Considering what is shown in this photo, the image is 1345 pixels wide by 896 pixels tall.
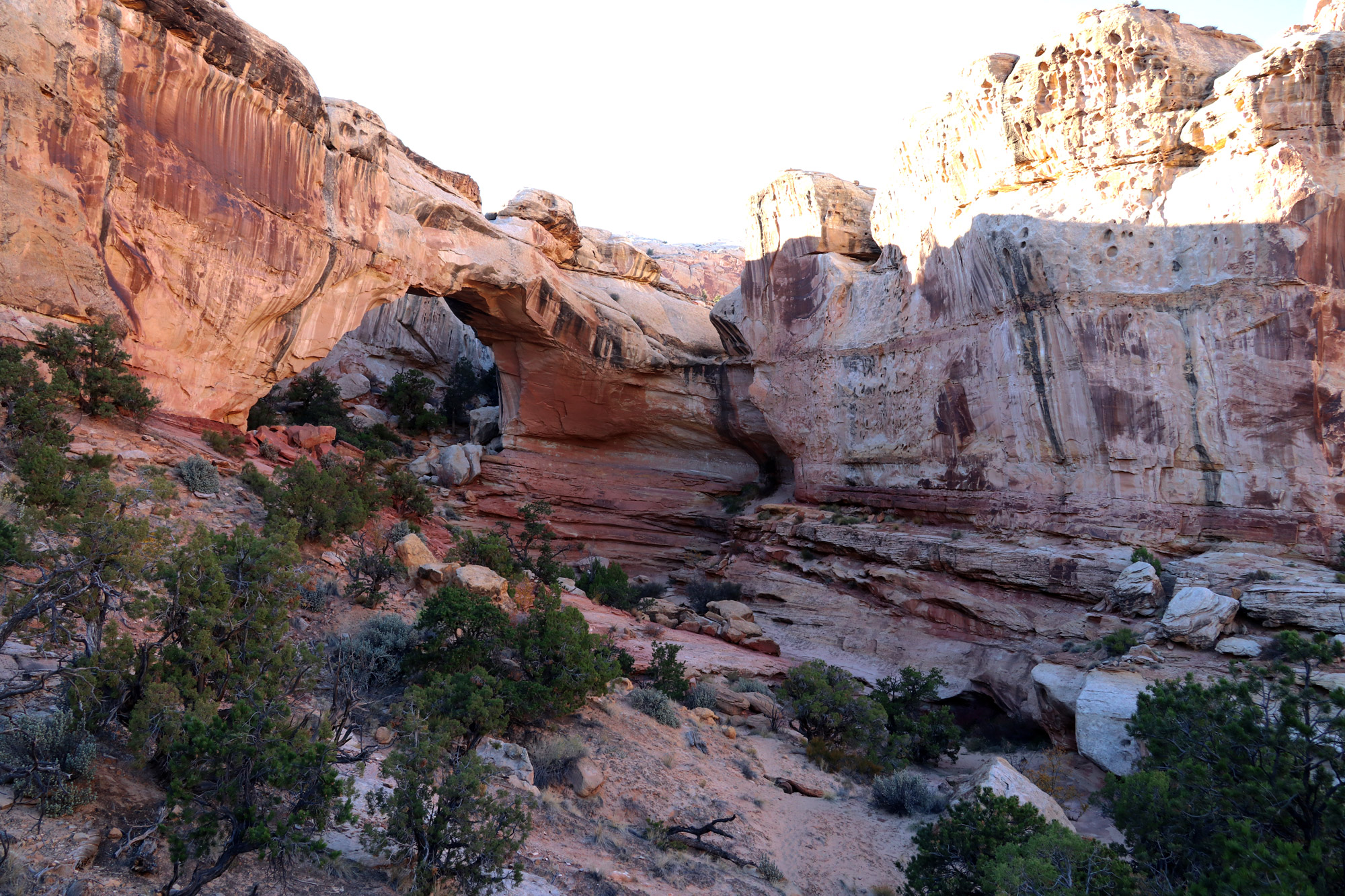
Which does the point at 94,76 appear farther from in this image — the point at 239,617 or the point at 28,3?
the point at 239,617

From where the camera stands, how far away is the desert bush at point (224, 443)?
15672mm

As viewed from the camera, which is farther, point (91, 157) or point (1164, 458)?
point (1164, 458)

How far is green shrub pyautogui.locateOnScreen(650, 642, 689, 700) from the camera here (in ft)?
41.1

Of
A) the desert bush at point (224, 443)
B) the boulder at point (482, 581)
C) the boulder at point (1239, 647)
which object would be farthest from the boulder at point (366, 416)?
the boulder at point (1239, 647)

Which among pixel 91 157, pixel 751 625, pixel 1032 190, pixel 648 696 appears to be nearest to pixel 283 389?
pixel 91 157

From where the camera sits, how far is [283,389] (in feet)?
91.6

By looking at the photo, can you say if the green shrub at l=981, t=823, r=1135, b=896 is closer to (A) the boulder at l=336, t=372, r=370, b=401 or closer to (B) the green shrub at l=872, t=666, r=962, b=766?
(B) the green shrub at l=872, t=666, r=962, b=766

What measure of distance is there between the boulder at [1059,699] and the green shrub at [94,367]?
1729 centimetres

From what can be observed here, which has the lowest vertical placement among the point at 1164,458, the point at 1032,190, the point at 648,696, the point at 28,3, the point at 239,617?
the point at 648,696

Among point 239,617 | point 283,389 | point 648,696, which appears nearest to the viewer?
point 239,617

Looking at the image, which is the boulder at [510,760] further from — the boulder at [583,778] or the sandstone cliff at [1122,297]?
the sandstone cliff at [1122,297]

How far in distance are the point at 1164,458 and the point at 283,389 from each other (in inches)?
1086

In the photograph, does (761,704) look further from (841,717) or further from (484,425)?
(484,425)

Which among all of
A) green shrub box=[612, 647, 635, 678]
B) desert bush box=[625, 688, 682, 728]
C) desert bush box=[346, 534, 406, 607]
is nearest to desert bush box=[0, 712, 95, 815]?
desert bush box=[346, 534, 406, 607]
